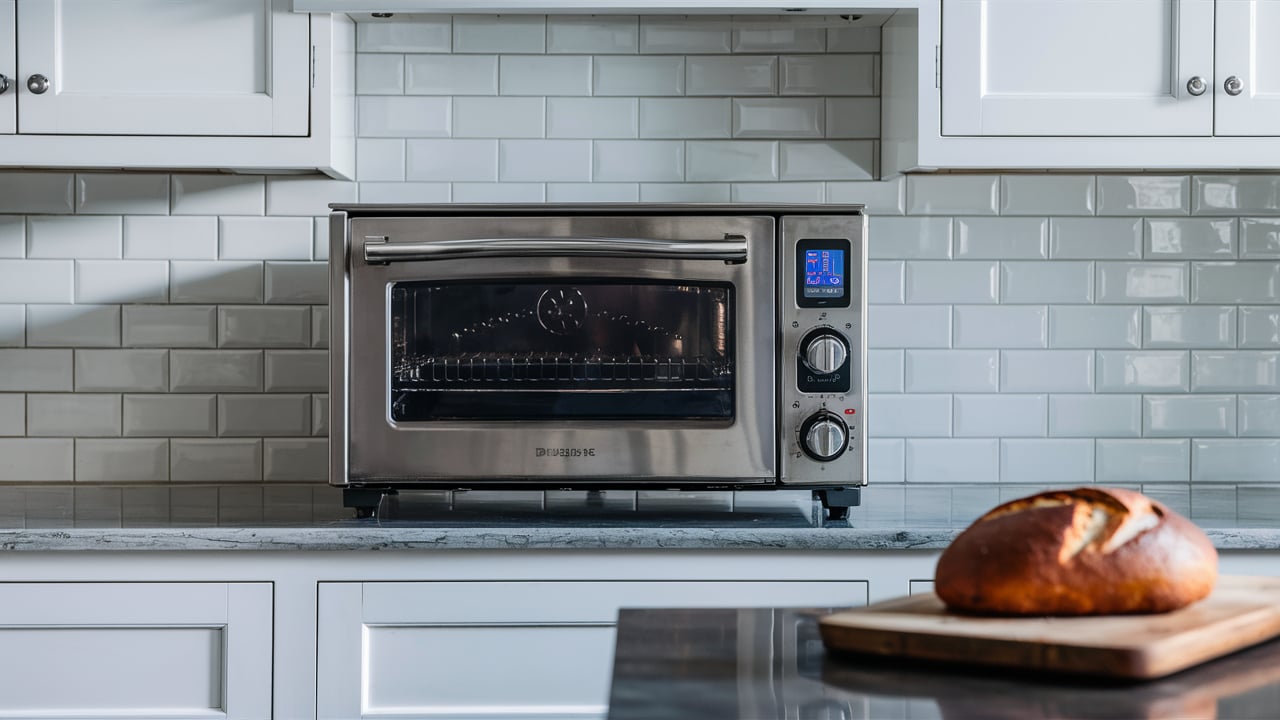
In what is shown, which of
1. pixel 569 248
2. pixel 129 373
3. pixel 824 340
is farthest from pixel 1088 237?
pixel 129 373

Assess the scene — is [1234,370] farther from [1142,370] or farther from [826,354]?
[826,354]

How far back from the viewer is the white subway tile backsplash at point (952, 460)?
1988mm

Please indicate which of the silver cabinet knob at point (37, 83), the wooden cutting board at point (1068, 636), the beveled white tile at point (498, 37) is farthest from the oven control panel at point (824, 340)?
the silver cabinet knob at point (37, 83)

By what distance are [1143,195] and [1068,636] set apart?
61.2 inches

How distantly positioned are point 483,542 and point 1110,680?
0.92 metres

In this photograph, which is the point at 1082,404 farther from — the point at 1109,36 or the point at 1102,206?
the point at 1109,36

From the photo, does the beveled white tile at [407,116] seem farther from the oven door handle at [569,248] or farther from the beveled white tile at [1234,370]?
the beveled white tile at [1234,370]

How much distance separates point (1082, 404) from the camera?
6.54 feet

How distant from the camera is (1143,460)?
2.00 metres

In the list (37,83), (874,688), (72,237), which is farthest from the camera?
(72,237)

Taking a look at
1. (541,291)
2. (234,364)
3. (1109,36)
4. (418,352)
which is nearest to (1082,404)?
(1109,36)

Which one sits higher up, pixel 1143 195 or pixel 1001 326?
pixel 1143 195

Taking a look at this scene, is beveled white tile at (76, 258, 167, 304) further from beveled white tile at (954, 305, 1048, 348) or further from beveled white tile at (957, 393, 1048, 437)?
beveled white tile at (954, 305, 1048, 348)

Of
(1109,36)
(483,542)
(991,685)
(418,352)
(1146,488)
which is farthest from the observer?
(1146,488)
